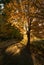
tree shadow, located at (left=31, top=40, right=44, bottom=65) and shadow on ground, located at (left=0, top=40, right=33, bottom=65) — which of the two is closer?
shadow on ground, located at (left=0, top=40, right=33, bottom=65)

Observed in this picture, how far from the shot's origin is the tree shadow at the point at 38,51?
48.7 ft

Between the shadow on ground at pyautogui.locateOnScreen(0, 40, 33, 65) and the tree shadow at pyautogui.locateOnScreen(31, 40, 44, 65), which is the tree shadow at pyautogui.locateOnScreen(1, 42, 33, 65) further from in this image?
the tree shadow at pyautogui.locateOnScreen(31, 40, 44, 65)

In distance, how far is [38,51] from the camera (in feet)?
55.0

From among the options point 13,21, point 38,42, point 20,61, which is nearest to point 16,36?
point 38,42

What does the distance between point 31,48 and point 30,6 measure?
12.1ft

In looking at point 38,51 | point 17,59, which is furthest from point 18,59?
point 38,51

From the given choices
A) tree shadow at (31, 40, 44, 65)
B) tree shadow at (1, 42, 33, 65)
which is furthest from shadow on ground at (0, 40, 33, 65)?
tree shadow at (31, 40, 44, 65)

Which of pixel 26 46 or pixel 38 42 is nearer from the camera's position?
pixel 26 46

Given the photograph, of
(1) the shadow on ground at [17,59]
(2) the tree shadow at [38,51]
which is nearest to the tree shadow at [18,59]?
(1) the shadow on ground at [17,59]

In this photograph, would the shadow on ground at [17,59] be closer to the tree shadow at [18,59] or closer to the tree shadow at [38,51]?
the tree shadow at [18,59]

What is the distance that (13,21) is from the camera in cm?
1620

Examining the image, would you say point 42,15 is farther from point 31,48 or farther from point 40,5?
point 31,48

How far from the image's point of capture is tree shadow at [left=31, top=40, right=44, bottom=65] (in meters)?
14.8

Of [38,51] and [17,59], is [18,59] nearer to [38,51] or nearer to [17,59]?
[17,59]
